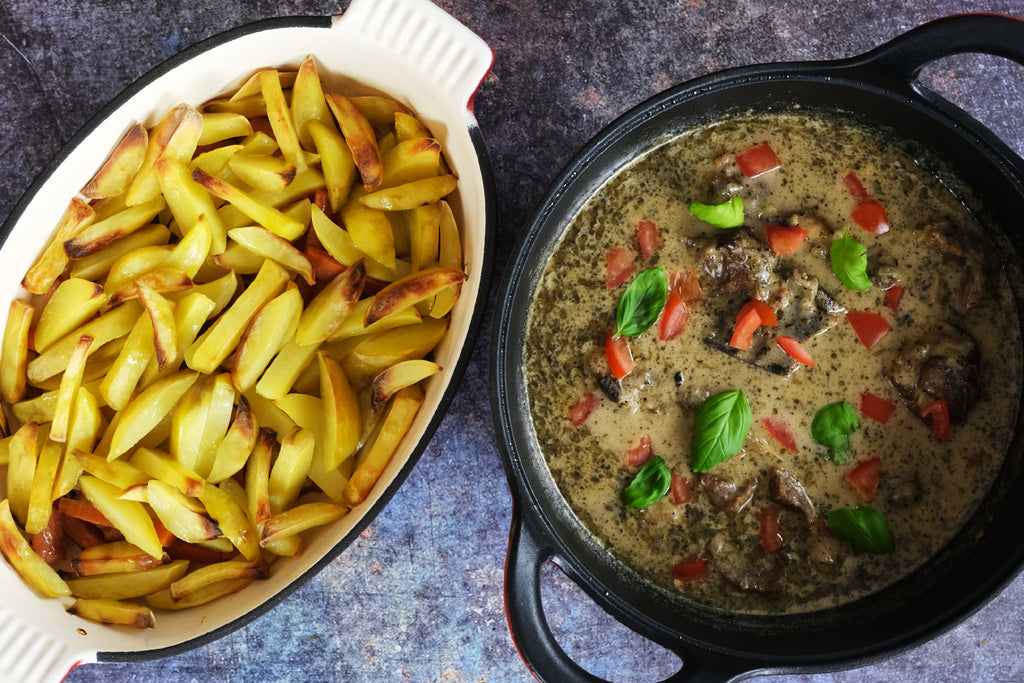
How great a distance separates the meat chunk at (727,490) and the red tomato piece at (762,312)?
1.43ft

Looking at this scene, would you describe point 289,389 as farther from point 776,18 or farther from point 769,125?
point 776,18

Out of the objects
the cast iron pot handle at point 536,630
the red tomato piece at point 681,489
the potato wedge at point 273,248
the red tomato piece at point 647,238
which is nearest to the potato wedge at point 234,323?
the potato wedge at point 273,248

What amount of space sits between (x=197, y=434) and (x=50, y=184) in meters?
0.74

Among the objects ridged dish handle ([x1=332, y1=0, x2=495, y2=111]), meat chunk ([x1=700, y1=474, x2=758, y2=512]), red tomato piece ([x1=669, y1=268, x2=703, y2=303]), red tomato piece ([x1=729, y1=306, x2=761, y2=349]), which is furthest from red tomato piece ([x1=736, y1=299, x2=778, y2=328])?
ridged dish handle ([x1=332, y1=0, x2=495, y2=111])

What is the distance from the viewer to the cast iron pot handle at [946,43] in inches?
71.9

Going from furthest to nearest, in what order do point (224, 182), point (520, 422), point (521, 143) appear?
point (521, 143), point (520, 422), point (224, 182)

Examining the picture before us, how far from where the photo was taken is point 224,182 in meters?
1.90

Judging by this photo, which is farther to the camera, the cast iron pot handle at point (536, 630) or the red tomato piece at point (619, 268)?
the red tomato piece at point (619, 268)

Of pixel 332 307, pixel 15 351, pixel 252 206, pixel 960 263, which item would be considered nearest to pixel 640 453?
pixel 332 307

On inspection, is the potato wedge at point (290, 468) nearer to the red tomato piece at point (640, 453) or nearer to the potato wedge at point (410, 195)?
the potato wedge at point (410, 195)

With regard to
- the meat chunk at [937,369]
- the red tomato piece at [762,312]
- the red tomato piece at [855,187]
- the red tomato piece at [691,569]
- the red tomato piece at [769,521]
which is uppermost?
the red tomato piece at [855,187]

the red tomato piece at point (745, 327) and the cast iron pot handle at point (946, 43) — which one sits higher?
the cast iron pot handle at point (946, 43)

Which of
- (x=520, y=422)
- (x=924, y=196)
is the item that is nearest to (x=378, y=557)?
(x=520, y=422)

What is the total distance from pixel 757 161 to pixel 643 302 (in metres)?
0.54
